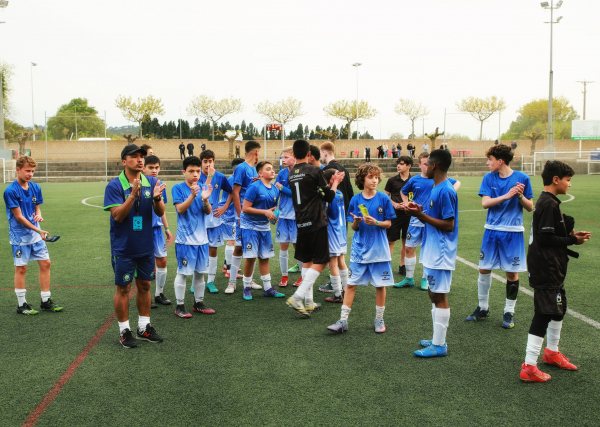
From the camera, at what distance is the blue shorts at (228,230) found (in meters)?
7.67

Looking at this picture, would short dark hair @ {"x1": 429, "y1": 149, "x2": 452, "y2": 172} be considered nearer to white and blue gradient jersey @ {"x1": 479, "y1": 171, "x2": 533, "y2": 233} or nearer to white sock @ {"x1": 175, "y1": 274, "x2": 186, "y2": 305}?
white and blue gradient jersey @ {"x1": 479, "y1": 171, "x2": 533, "y2": 233}

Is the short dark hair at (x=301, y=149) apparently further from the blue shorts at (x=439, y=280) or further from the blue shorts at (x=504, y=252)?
the blue shorts at (x=504, y=252)

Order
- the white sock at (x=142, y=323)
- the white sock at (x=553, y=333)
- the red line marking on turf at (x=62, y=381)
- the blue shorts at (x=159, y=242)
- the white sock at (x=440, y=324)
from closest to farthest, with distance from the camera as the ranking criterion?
the red line marking on turf at (x=62, y=381) < the white sock at (x=553, y=333) < the white sock at (x=440, y=324) < the white sock at (x=142, y=323) < the blue shorts at (x=159, y=242)

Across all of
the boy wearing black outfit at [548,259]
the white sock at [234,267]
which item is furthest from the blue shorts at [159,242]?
the boy wearing black outfit at [548,259]

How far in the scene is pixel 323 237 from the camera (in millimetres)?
5488

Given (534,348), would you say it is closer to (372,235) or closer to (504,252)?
(504,252)

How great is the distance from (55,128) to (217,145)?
17.7m

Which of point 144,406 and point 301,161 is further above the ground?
point 301,161

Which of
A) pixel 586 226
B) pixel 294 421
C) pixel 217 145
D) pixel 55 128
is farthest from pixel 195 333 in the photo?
pixel 217 145

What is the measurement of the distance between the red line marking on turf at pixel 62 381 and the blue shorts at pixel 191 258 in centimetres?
111

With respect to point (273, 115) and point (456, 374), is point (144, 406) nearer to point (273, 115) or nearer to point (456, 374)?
point (456, 374)

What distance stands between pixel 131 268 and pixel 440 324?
3124 millimetres

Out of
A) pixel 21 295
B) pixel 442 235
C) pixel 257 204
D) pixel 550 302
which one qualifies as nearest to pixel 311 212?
pixel 257 204

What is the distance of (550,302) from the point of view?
12.5 feet
